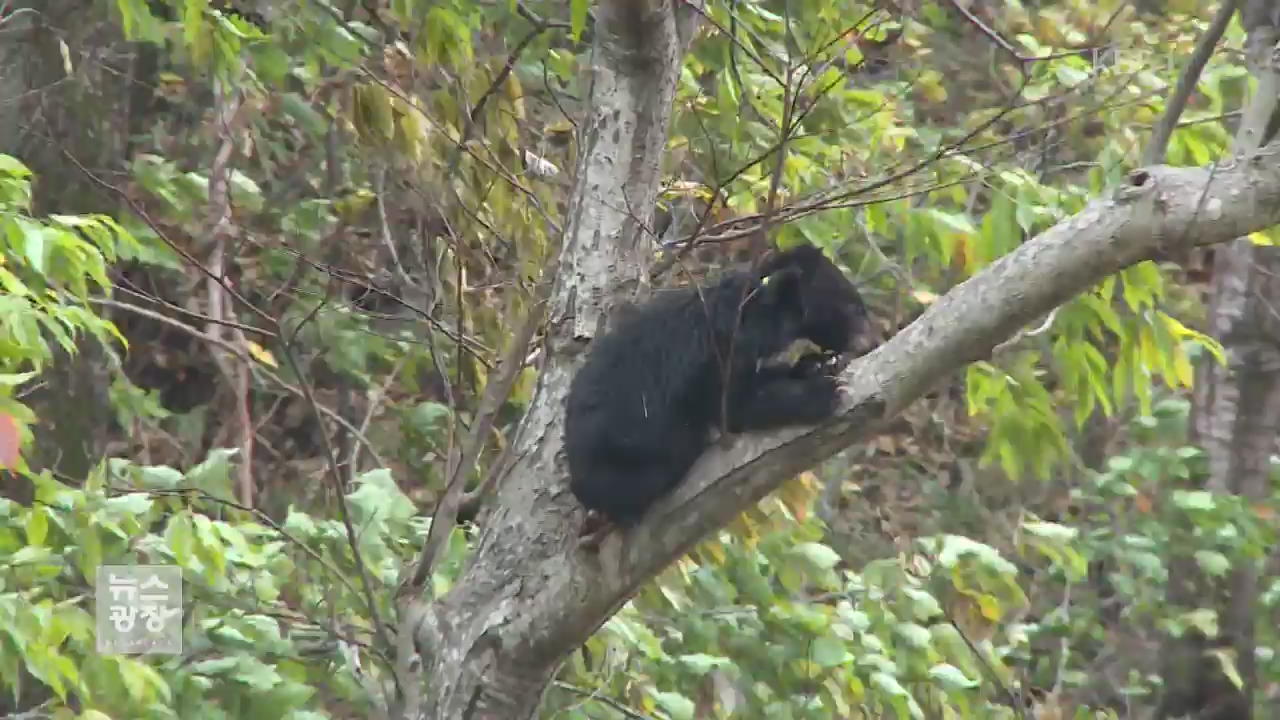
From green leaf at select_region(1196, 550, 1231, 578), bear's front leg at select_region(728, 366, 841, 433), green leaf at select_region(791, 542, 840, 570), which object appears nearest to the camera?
bear's front leg at select_region(728, 366, 841, 433)

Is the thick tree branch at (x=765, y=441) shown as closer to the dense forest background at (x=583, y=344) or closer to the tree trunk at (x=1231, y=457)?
the dense forest background at (x=583, y=344)

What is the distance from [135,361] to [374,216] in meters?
1.94

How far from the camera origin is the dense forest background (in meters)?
2.92

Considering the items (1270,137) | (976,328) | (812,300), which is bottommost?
(812,300)

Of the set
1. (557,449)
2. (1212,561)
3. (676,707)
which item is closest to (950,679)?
(676,707)

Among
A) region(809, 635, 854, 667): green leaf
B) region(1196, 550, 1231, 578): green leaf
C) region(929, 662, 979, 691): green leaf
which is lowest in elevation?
region(1196, 550, 1231, 578): green leaf

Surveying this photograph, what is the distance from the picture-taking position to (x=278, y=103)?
598 cm

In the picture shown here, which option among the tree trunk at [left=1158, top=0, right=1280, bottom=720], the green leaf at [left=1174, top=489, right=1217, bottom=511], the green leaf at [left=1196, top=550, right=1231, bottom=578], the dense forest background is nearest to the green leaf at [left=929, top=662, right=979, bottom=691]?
the dense forest background

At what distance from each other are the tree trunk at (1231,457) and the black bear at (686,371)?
360 cm

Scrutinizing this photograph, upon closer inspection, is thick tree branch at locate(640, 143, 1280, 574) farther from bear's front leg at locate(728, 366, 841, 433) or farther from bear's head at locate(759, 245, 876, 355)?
bear's head at locate(759, 245, 876, 355)

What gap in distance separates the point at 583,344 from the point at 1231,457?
4.41 meters

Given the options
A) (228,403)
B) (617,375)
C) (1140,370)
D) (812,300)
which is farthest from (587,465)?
(228,403)

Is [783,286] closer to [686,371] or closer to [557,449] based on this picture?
[686,371]

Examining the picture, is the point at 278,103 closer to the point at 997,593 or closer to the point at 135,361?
the point at 135,361
